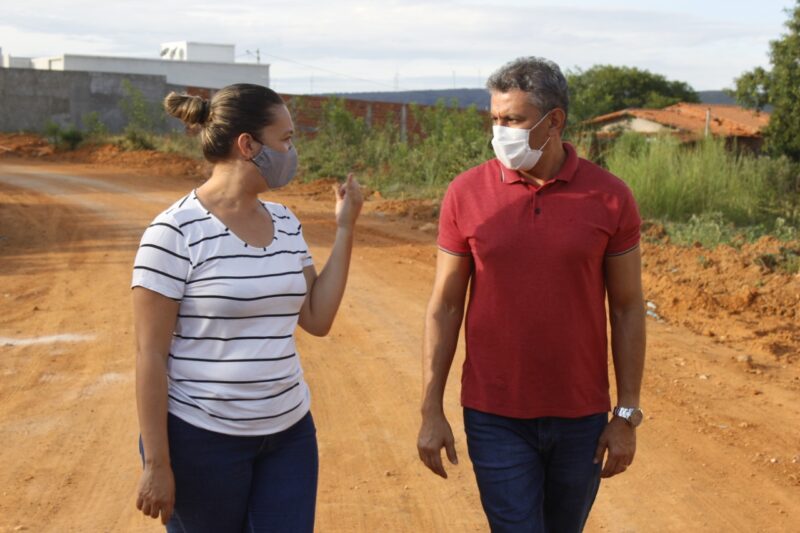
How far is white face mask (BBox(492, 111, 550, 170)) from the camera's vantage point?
10.1 ft

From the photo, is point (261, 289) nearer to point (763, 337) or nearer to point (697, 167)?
Result: point (763, 337)

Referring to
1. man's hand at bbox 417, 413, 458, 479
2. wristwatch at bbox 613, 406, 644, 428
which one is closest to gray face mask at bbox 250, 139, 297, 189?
man's hand at bbox 417, 413, 458, 479

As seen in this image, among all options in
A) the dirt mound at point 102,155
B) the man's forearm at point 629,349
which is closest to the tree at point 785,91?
the dirt mound at point 102,155

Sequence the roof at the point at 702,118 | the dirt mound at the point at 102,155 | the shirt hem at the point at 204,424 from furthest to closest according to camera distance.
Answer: the roof at the point at 702,118, the dirt mound at the point at 102,155, the shirt hem at the point at 204,424

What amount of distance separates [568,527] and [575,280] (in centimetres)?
78

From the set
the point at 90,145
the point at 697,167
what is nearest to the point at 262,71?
the point at 90,145

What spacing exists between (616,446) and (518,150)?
949 millimetres

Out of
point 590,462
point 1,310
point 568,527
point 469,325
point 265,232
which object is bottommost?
point 1,310

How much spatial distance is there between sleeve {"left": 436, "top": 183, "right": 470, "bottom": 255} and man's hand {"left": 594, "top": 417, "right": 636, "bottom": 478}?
697 mm

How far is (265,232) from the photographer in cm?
303

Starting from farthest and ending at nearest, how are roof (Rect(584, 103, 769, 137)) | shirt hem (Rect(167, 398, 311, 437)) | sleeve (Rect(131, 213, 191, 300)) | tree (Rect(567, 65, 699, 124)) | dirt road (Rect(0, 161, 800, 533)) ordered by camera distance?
tree (Rect(567, 65, 699, 124))
roof (Rect(584, 103, 769, 137))
dirt road (Rect(0, 161, 800, 533))
shirt hem (Rect(167, 398, 311, 437))
sleeve (Rect(131, 213, 191, 300))

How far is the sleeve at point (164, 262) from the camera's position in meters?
2.74

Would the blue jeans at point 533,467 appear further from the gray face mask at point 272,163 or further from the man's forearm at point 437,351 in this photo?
the gray face mask at point 272,163

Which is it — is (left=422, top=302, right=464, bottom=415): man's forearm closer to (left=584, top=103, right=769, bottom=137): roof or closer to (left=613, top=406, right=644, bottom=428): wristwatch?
(left=613, top=406, right=644, bottom=428): wristwatch
